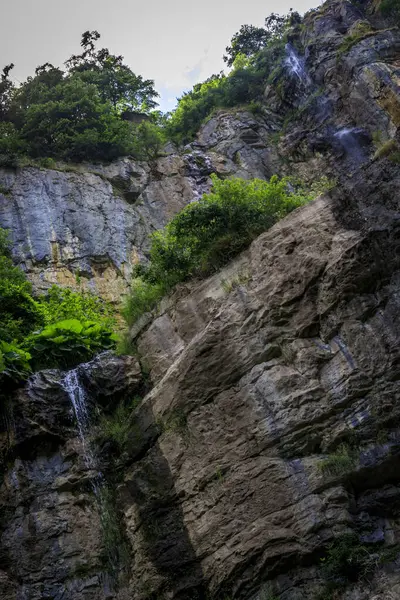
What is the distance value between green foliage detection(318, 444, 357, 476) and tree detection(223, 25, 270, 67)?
95.6 ft

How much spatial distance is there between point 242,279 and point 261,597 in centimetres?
564

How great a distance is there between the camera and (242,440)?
9.38 m

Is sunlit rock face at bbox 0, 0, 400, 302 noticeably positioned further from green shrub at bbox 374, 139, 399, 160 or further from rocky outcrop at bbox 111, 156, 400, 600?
rocky outcrop at bbox 111, 156, 400, 600

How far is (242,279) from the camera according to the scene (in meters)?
11.3

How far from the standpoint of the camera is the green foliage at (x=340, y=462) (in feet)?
27.1

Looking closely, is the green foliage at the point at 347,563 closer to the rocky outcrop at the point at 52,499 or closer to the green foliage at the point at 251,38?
the rocky outcrop at the point at 52,499

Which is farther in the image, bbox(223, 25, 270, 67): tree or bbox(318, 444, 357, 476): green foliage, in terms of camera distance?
bbox(223, 25, 270, 67): tree

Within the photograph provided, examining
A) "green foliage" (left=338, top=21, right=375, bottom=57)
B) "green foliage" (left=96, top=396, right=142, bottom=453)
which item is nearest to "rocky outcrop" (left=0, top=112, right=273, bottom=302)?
"green foliage" (left=338, top=21, right=375, bottom=57)

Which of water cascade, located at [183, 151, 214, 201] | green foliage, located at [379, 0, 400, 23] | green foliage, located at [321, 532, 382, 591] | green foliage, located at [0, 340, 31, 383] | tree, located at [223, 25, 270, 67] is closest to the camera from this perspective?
green foliage, located at [321, 532, 382, 591]

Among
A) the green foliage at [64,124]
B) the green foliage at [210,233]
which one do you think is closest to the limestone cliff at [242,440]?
the green foliage at [210,233]

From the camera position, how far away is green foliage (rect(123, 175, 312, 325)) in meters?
12.5

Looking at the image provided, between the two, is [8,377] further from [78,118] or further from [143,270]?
[78,118]

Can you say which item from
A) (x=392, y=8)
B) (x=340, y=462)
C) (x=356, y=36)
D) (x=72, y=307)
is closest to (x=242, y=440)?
(x=340, y=462)

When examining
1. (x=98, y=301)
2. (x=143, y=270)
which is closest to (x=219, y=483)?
(x=143, y=270)
